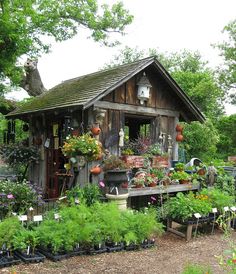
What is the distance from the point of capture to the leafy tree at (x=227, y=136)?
23094 millimetres

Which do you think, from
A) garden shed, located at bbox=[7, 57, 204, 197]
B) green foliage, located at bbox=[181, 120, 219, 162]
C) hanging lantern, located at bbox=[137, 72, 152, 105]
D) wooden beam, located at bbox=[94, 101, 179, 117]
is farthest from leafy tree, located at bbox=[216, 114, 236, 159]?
hanging lantern, located at bbox=[137, 72, 152, 105]

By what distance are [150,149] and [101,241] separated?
149 inches

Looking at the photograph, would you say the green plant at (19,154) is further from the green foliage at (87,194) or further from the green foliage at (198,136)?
the green foliage at (198,136)

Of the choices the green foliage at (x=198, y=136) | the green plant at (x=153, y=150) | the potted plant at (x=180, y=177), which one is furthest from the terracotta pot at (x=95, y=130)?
the green foliage at (x=198, y=136)

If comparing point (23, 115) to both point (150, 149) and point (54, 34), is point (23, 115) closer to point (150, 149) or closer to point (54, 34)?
point (150, 149)

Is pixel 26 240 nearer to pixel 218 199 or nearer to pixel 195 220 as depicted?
pixel 195 220

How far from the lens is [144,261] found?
5.47 meters

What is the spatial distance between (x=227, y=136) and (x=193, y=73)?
5108 millimetres

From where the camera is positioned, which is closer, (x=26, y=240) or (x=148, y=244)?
(x=26, y=240)

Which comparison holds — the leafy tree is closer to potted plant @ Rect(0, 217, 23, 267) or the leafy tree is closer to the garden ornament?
the garden ornament

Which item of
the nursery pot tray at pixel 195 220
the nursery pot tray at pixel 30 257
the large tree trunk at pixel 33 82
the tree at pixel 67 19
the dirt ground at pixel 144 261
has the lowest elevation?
the dirt ground at pixel 144 261

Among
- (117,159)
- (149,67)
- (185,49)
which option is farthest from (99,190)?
(185,49)

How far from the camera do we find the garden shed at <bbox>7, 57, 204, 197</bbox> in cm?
798

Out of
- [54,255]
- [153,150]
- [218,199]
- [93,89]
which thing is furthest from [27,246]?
[153,150]
